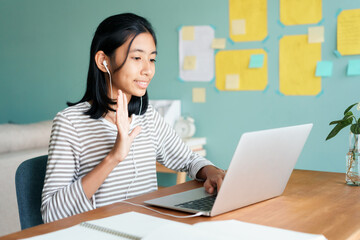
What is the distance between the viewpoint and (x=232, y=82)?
3.07 m

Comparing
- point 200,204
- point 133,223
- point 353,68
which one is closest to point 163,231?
point 133,223

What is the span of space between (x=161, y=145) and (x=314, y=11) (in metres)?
1.61

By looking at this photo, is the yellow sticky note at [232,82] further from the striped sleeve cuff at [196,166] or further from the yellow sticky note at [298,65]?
the striped sleeve cuff at [196,166]

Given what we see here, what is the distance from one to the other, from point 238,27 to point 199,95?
55cm

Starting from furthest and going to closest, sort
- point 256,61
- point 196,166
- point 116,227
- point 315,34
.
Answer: point 256,61
point 315,34
point 196,166
point 116,227

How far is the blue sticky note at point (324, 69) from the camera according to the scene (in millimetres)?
2705

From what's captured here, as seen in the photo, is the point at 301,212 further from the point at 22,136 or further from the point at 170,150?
the point at 22,136

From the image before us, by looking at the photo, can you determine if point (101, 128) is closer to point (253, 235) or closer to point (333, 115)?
point (253, 235)

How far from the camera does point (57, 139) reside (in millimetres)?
1316

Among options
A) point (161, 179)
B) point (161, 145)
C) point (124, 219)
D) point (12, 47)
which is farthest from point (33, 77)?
point (124, 219)

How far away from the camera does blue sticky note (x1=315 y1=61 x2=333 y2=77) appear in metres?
2.71

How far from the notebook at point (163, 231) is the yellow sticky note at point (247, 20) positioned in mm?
2187

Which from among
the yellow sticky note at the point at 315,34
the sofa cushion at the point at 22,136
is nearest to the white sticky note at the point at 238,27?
the yellow sticky note at the point at 315,34

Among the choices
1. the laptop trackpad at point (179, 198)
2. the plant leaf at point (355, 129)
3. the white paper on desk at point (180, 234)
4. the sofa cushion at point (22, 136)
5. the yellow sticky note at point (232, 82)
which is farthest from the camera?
the yellow sticky note at point (232, 82)
